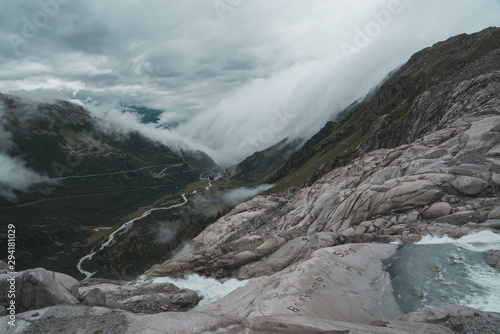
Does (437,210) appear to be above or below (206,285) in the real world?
below

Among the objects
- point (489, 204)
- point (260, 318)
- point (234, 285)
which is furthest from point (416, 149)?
point (260, 318)

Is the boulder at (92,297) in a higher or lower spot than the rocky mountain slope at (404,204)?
higher

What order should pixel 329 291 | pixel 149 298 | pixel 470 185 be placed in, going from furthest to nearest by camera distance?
1. pixel 470 185
2. pixel 149 298
3. pixel 329 291

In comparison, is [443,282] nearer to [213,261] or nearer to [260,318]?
[260,318]

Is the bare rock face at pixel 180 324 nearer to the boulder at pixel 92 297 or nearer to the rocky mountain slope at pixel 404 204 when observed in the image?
the boulder at pixel 92 297

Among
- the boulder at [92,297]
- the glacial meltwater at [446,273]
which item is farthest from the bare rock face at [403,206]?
the boulder at [92,297]

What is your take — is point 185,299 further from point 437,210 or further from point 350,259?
point 437,210

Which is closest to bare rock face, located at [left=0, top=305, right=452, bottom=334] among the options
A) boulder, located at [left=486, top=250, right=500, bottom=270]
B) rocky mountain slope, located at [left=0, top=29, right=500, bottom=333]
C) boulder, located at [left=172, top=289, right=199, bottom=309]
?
rocky mountain slope, located at [left=0, top=29, right=500, bottom=333]

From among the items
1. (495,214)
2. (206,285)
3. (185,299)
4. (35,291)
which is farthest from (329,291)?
(35,291)
